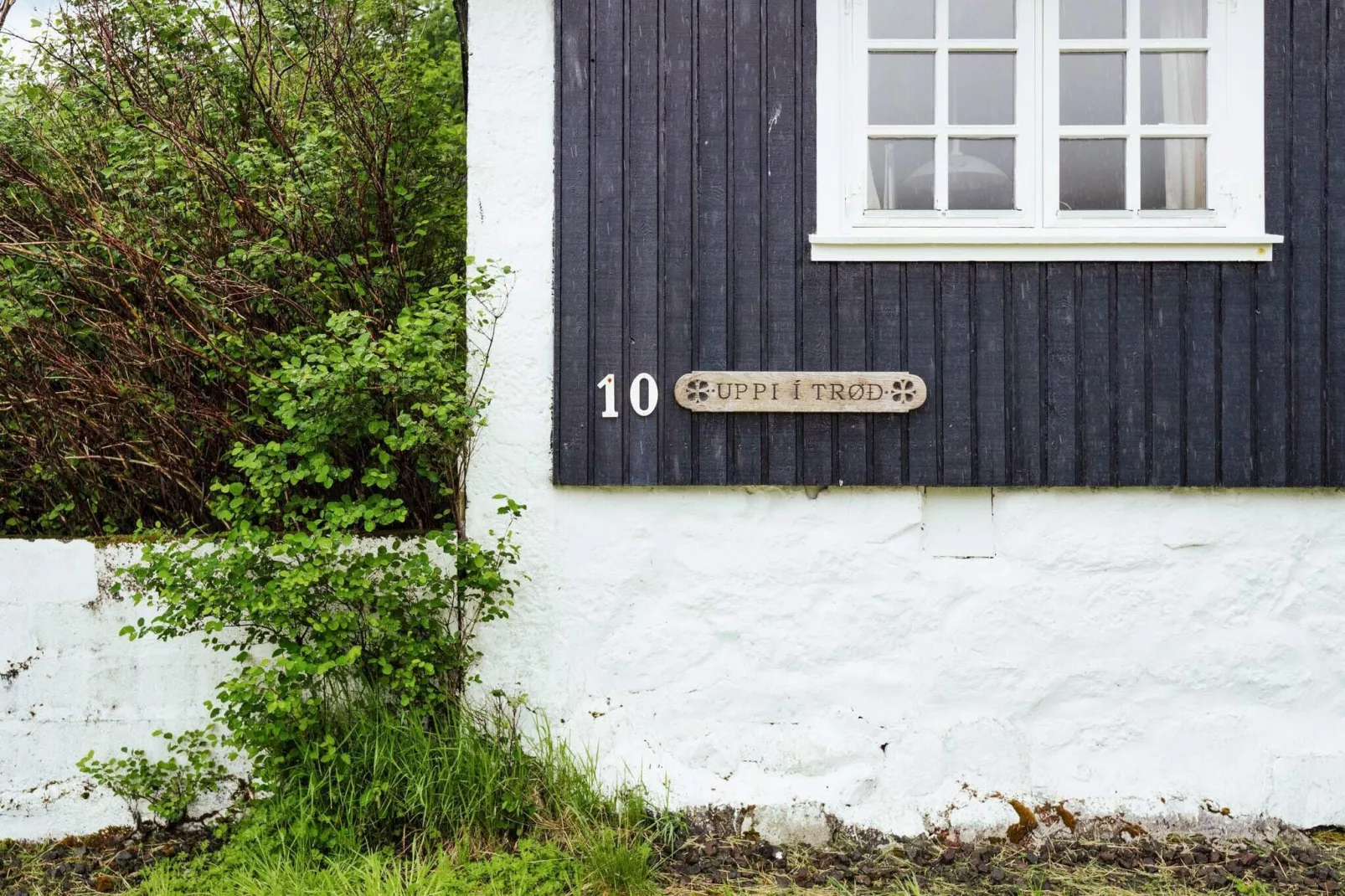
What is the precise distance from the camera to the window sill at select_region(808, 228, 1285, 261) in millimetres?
3783

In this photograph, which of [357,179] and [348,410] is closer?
[348,410]

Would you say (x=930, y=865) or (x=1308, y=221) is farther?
(x=1308, y=221)

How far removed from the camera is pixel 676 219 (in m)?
3.90

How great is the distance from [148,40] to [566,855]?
14.2 ft

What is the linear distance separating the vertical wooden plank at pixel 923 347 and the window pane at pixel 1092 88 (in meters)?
0.94

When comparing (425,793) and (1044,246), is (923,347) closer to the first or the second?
(1044,246)

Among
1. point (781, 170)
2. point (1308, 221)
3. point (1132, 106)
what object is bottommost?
point (1308, 221)

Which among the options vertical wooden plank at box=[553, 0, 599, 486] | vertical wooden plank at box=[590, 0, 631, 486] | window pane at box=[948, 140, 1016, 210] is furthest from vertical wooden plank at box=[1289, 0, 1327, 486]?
vertical wooden plank at box=[553, 0, 599, 486]

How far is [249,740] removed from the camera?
11.4 feet

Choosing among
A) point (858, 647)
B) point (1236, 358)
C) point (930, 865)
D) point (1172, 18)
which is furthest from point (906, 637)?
point (1172, 18)

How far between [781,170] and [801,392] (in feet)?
3.17

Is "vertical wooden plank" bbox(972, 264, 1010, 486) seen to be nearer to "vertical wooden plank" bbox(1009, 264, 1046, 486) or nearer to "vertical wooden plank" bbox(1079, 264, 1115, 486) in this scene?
"vertical wooden plank" bbox(1009, 264, 1046, 486)

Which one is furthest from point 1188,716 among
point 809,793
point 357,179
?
point 357,179

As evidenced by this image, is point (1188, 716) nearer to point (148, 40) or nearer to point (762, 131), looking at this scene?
point (762, 131)
